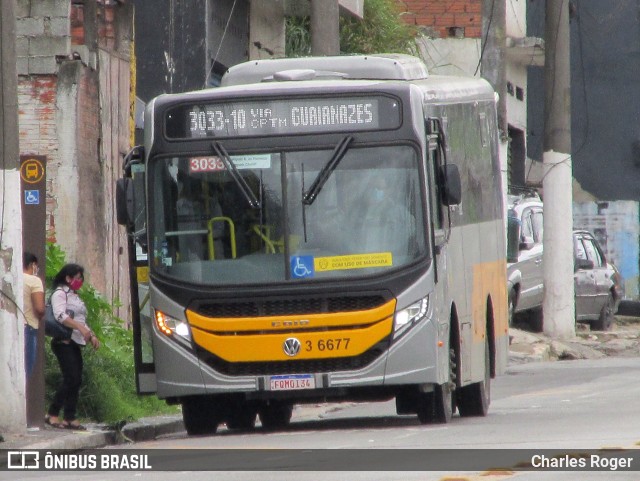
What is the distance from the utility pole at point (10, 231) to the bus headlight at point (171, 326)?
3.91 ft

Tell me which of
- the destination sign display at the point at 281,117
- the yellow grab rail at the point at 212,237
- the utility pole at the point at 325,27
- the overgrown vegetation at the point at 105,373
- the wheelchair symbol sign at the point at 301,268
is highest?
the utility pole at the point at 325,27

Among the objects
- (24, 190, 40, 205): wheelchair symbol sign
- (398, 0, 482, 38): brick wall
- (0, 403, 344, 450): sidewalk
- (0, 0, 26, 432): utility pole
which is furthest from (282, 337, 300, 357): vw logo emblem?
(398, 0, 482, 38): brick wall

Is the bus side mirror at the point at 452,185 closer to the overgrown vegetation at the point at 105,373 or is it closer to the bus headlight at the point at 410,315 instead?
the bus headlight at the point at 410,315

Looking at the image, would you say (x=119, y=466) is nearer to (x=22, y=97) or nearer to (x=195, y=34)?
(x=22, y=97)

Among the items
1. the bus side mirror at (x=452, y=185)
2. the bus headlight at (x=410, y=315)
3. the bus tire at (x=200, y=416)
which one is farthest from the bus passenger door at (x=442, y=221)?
the bus tire at (x=200, y=416)

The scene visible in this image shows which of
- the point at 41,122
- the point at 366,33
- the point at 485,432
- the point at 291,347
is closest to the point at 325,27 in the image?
the point at 41,122

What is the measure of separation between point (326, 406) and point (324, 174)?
573 cm

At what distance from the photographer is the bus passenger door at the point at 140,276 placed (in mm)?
15188

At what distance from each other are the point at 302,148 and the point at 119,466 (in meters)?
3.80

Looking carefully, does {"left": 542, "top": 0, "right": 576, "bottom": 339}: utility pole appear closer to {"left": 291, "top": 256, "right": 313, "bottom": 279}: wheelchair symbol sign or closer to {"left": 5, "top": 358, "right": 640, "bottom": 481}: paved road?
{"left": 5, "top": 358, "right": 640, "bottom": 481}: paved road

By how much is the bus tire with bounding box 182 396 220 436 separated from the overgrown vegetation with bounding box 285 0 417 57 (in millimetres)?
15651

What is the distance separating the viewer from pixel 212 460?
39.5 feet

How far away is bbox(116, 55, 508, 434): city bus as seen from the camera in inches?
573

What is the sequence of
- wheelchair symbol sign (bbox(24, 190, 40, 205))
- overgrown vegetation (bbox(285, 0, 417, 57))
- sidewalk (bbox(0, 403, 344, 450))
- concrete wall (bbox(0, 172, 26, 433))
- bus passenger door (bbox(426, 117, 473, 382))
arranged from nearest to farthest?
sidewalk (bbox(0, 403, 344, 450)), concrete wall (bbox(0, 172, 26, 433)), bus passenger door (bbox(426, 117, 473, 382)), wheelchair symbol sign (bbox(24, 190, 40, 205)), overgrown vegetation (bbox(285, 0, 417, 57))
